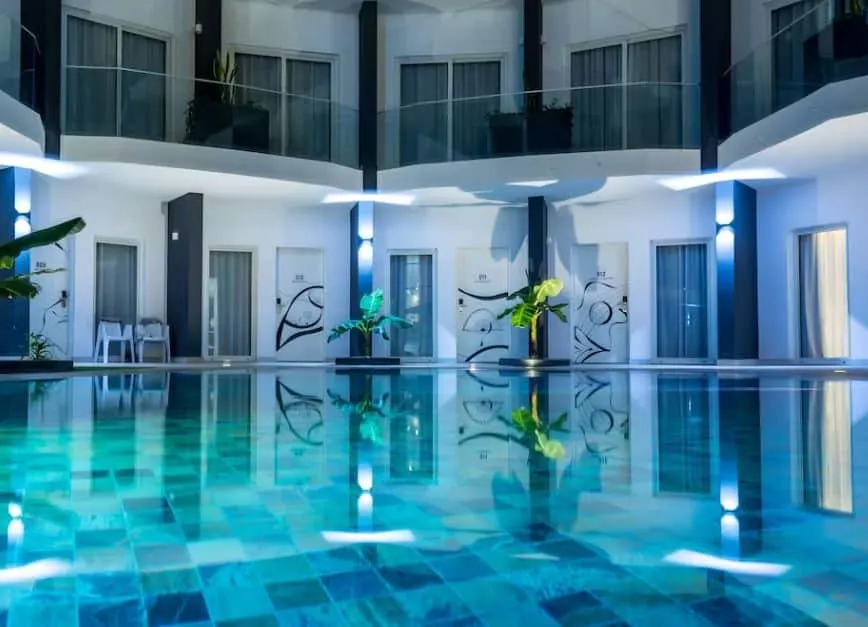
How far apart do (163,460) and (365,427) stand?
5.40 ft

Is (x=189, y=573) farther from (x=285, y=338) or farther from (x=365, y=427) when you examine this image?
(x=285, y=338)

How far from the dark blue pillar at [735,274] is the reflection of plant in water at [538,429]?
8732 mm

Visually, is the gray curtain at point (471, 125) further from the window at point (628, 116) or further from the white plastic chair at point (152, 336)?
the white plastic chair at point (152, 336)

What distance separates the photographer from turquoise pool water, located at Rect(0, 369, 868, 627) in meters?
1.91

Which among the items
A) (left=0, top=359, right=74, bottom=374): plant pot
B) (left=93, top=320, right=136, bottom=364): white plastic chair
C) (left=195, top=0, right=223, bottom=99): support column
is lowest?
(left=0, top=359, right=74, bottom=374): plant pot

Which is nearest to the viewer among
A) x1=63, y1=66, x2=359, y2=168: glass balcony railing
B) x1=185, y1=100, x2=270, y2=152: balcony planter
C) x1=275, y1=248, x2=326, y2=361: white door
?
x1=63, y1=66, x2=359, y2=168: glass balcony railing

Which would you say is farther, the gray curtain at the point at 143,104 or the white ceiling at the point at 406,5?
the white ceiling at the point at 406,5

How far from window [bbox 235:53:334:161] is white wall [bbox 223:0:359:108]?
0.27 meters

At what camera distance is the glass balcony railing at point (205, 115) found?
13359 millimetres

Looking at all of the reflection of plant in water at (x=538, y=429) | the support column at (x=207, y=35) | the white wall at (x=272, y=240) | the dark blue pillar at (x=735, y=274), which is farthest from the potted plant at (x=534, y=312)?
the reflection of plant in water at (x=538, y=429)

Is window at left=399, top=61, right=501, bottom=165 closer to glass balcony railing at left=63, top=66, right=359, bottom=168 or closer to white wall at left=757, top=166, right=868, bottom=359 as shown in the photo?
glass balcony railing at left=63, top=66, right=359, bottom=168

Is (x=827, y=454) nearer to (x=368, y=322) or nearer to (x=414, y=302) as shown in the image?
(x=368, y=322)

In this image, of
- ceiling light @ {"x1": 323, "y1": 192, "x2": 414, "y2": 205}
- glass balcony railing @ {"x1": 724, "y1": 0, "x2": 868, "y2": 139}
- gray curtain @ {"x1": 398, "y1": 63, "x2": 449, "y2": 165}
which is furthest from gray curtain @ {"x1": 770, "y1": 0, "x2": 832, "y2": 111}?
ceiling light @ {"x1": 323, "y1": 192, "x2": 414, "y2": 205}

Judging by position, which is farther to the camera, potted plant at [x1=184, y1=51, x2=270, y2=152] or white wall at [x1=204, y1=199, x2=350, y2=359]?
white wall at [x1=204, y1=199, x2=350, y2=359]
